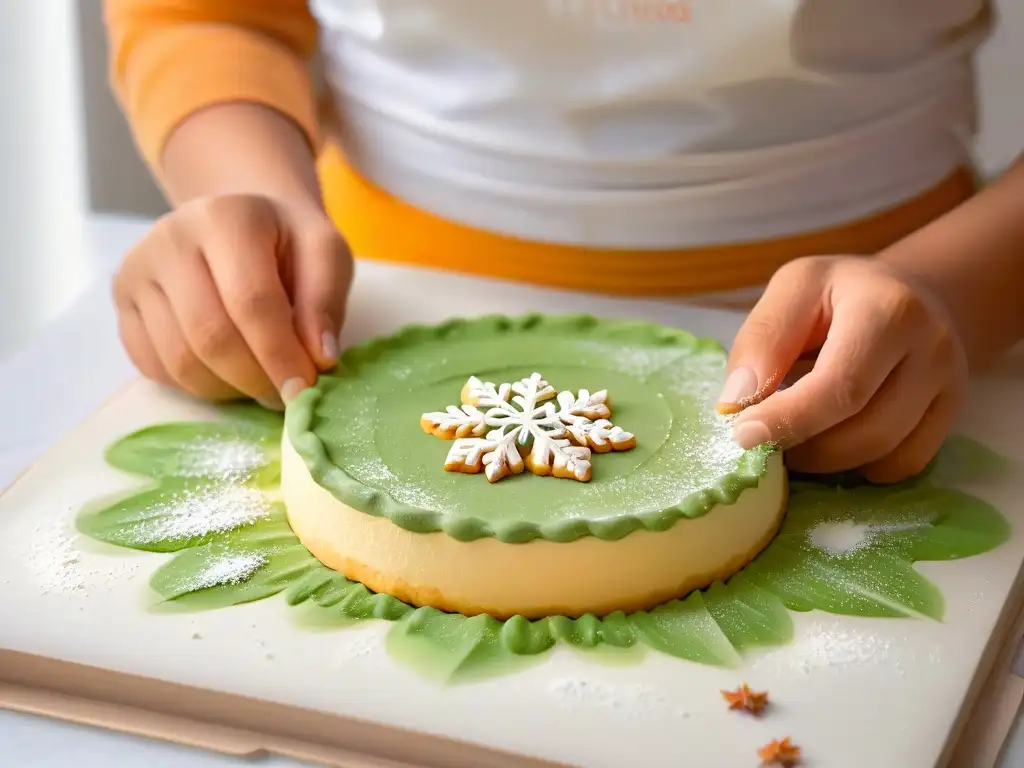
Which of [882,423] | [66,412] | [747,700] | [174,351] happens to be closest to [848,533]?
[882,423]

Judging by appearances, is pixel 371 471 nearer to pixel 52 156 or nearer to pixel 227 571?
pixel 227 571

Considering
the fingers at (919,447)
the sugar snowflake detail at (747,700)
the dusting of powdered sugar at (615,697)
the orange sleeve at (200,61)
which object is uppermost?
the orange sleeve at (200,61)

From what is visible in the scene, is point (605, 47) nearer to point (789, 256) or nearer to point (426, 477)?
point (789, 256)

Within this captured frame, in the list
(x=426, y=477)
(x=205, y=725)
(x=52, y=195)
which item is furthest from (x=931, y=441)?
(x=52, y=195)

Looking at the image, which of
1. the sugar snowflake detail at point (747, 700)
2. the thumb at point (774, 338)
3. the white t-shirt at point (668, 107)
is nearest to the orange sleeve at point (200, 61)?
the white t-shirt at point (668, 107)

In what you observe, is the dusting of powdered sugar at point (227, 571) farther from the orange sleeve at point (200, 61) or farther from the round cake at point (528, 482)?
the orange sleeve at point (200, 61)

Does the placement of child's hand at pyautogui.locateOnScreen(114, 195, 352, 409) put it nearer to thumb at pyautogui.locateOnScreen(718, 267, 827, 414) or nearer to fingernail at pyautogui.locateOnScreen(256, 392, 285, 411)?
fingernail at pyautogui.locateOnScreen(256, 392, 285, 411)

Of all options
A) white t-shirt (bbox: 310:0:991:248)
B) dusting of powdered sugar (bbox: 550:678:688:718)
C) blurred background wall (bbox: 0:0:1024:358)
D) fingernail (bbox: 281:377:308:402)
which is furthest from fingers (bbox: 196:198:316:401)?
blurred background wall (bbox: 0:0:1024:358)
